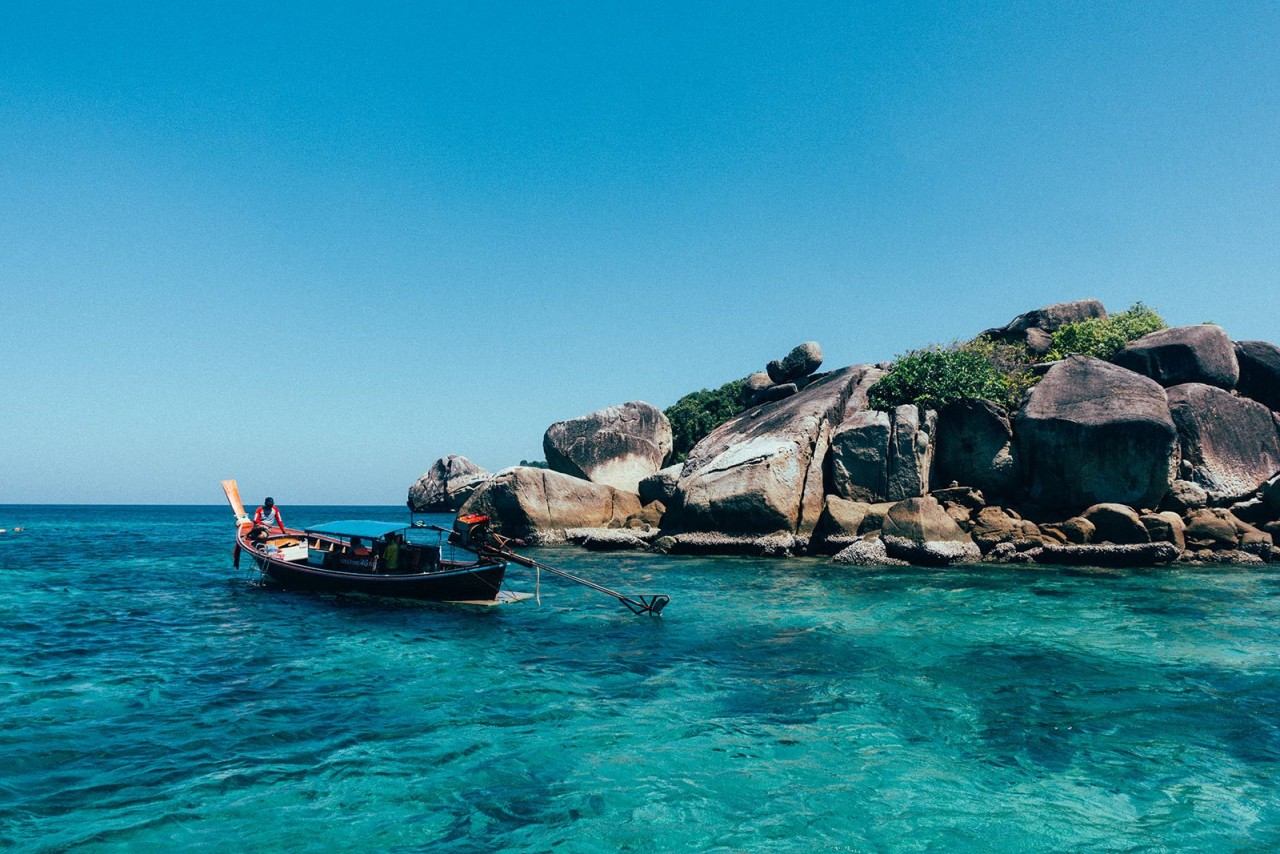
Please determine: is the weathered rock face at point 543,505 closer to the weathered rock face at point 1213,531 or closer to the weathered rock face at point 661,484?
the weathered rock face at point 661,484

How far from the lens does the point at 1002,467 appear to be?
90.3ft

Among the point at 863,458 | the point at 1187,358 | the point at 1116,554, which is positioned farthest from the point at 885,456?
the point at 1187,358

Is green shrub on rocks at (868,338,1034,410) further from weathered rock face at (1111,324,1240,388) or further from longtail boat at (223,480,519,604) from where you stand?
longtail boat at (223,480,519,604)

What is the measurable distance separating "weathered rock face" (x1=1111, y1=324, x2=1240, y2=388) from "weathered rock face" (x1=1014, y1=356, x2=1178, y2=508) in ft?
8.32

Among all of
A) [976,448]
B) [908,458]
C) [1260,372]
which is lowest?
[908,458]

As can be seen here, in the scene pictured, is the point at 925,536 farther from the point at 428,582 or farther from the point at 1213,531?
the point at 428,582

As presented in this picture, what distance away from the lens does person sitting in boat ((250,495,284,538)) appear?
83.5 ft

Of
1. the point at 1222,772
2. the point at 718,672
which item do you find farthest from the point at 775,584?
the point at 1222,772

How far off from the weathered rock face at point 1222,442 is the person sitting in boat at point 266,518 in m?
32.8

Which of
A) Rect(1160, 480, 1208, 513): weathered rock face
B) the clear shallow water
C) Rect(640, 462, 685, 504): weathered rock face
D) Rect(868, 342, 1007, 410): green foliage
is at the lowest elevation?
the clear shallow water

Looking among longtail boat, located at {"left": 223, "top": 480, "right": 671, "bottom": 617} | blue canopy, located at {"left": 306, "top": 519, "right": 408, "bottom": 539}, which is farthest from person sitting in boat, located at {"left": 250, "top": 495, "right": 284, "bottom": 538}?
blue canopy, located at {"left": 306, "top": 519, "right": 408, "bottom": 539}

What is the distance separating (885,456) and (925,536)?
4.23 metres

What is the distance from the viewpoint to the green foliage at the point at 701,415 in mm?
44688

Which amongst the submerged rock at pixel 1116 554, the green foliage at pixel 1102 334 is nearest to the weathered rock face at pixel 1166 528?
the submerged rock at pixel 1116 554
